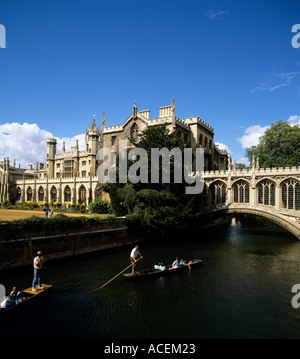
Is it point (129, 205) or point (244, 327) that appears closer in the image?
point (244, 327)

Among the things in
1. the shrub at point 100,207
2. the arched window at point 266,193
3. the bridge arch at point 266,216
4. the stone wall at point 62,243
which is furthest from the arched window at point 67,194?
A: the arched window at point 266,193

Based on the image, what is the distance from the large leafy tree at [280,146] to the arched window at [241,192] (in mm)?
10895

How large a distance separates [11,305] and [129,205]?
58.2ft

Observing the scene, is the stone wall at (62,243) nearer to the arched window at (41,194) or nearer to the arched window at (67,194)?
the arched window at (67,194)

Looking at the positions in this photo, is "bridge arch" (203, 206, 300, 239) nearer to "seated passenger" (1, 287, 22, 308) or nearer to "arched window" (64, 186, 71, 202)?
"seated passenger" (1, 287, 22, 308)

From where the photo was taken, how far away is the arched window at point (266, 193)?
29416mm

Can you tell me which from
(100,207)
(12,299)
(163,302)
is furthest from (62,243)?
(100,207)

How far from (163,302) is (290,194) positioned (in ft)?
69.0

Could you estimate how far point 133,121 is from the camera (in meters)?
43.1

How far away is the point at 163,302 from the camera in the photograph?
12750mm

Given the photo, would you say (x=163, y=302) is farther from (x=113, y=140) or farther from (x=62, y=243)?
(x=113, y=140)

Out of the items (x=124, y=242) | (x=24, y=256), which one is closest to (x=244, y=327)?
(x=24, y=256)
